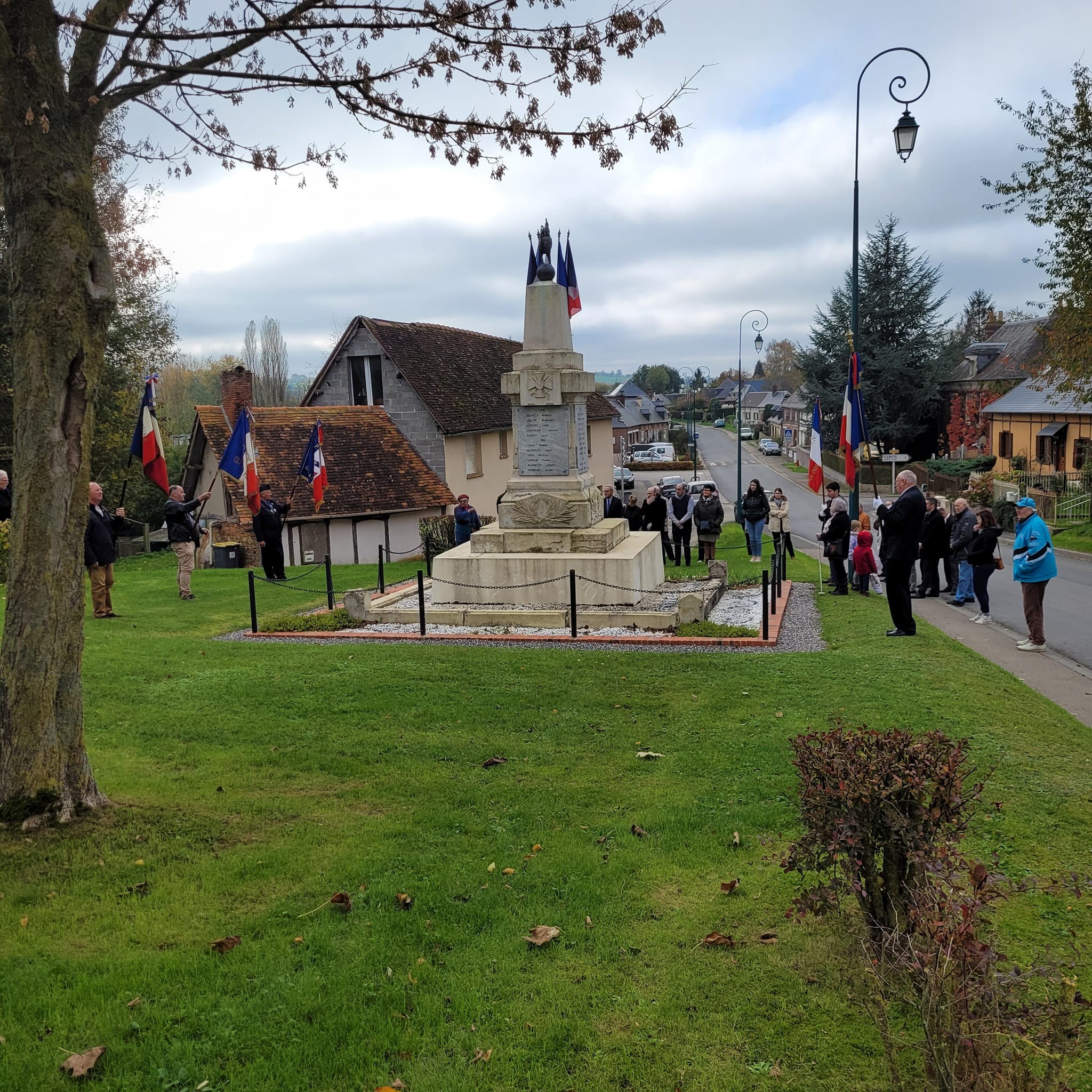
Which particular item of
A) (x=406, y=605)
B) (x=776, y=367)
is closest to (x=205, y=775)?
(x=406, y=605)

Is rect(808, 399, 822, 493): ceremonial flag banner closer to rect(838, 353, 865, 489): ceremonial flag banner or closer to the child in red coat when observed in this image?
rect(838, 353, 865, 489): ceremonial flag banner

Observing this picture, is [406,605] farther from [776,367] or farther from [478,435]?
[776,367]

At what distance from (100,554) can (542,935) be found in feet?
39.0

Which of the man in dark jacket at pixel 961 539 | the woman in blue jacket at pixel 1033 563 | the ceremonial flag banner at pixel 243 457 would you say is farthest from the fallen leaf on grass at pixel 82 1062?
the man in dark jacket at pixel 961 539

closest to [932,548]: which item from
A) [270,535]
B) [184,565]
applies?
[270,535]

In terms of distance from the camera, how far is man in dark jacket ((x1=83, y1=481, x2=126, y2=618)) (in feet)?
46.2

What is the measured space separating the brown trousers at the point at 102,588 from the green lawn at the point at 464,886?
5443 mm

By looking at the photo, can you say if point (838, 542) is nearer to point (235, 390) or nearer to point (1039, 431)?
point (235, 390)

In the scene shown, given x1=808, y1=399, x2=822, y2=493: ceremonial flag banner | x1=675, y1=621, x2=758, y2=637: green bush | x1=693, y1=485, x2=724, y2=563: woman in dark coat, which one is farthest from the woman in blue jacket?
x1=693, y1=485, x2=724, y2=563: woman in dark coat

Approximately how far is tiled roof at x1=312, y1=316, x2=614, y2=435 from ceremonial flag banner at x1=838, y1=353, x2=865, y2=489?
1608 cm

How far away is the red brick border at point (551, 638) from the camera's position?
496 inches

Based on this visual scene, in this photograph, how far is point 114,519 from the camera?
53.0ft

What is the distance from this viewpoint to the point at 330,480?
2997 centimetres

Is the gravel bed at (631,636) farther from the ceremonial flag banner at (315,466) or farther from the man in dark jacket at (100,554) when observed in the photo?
the ceremonial flag banner at (315,466)
